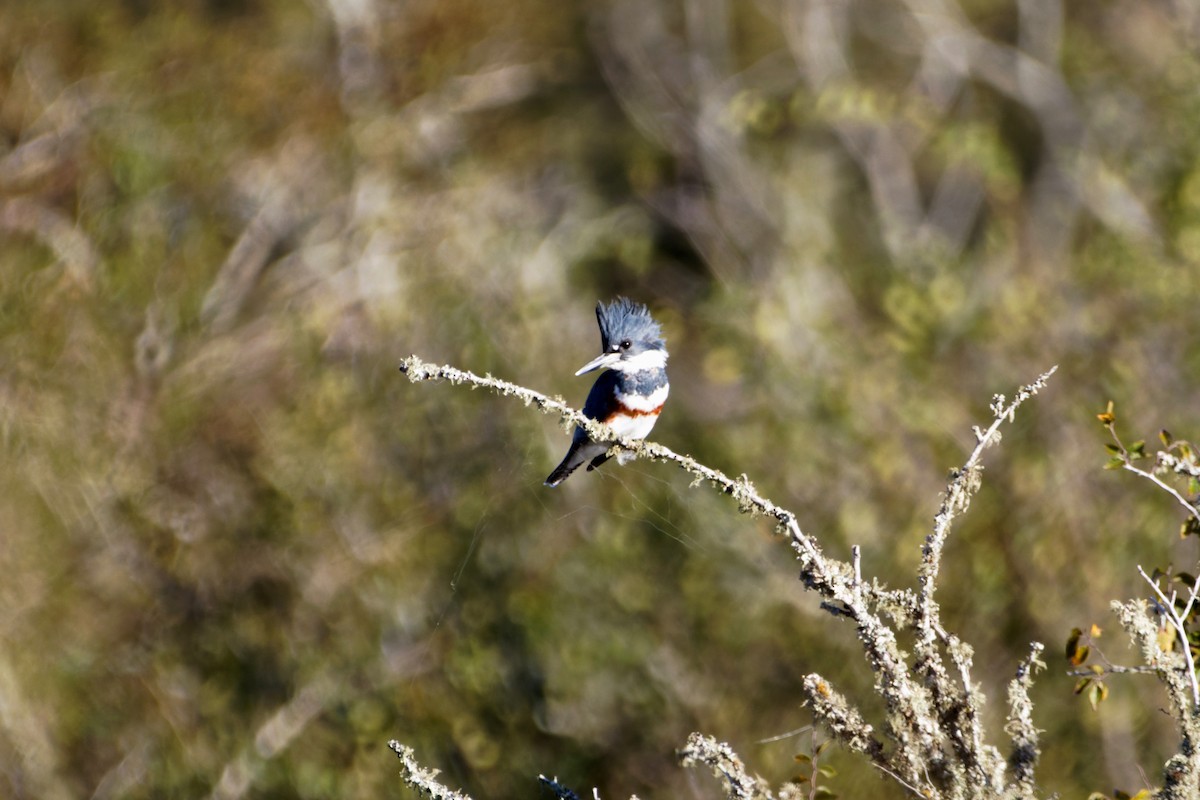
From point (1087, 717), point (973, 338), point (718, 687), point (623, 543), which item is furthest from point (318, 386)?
point (1087, 717)

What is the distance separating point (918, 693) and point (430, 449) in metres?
3.97

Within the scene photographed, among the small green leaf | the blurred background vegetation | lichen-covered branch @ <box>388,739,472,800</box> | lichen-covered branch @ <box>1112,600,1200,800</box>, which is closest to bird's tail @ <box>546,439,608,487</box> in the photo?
the blurred background vegetation

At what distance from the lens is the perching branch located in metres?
2.40

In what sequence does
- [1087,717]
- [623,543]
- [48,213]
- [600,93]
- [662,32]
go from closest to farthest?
[1087,717]
[623,543]
[48,213]
[662,32]
[600,93]

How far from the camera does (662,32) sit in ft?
47.1

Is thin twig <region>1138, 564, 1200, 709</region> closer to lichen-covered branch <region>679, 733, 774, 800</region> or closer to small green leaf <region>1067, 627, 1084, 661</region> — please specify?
small green leaf <region>1067, 627, 1084, 661</region>

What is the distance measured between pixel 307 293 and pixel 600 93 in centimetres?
740

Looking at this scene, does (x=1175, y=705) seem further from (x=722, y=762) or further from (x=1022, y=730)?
(x=722, y=762)

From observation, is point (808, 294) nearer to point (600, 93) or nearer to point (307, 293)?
point (307, 293)

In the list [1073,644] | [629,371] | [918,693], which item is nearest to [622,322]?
[629,371]

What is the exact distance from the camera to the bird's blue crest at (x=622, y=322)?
4391 mm

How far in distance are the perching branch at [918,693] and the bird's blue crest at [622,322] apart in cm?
184

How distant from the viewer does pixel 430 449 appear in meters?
6.15

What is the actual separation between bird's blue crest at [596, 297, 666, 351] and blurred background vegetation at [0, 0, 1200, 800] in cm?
54
